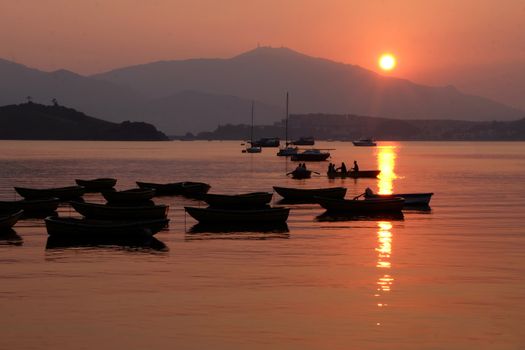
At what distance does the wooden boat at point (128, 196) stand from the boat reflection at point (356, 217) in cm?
1610

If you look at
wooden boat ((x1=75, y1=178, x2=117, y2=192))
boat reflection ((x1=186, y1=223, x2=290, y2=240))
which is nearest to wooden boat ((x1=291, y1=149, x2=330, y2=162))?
wooden boat ((x1=75, y1=178, x2=117, y2=192))

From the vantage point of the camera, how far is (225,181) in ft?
383

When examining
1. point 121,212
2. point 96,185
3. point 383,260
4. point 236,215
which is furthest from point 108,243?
point 96,185

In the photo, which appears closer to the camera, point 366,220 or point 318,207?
point 366,220

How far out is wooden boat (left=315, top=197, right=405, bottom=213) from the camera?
205 feet

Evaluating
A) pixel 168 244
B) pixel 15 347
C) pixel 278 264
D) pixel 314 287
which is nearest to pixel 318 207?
pixel 168 244

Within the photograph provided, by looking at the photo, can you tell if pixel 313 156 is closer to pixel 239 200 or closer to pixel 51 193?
pixel 51 193

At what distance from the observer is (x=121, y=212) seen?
176 ft

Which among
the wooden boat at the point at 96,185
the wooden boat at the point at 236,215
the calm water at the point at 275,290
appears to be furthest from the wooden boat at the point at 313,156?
the wooden boat at the point at 236,215

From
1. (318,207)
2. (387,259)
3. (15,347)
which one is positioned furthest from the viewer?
(318,207)

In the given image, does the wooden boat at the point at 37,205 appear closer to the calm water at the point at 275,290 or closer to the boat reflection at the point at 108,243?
the calm water at the point at 275,290

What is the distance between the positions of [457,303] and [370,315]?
4.10 metres

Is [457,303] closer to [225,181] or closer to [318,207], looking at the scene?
[318,207]

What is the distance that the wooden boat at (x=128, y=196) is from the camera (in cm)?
6969
